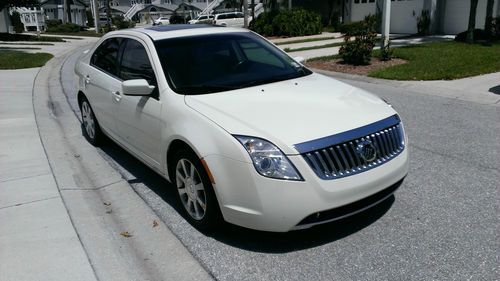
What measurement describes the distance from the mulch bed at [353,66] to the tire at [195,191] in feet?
30.4

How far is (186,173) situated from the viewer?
3.97 meters

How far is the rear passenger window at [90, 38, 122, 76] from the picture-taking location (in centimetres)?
555

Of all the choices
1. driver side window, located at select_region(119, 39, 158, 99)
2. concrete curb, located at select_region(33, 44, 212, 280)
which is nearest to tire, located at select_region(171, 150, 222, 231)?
concrete curb, located at select_region(33, 44, 212, 280)

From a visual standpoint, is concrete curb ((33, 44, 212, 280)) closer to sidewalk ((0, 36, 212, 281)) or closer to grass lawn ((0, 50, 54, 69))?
sidewalk ((0, 36, 212, 281))

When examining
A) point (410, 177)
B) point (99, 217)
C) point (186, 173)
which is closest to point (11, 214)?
point (99, 217)

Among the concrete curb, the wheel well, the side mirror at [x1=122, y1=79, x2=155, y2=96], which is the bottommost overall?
the concrete curb

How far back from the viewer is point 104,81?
221 inches

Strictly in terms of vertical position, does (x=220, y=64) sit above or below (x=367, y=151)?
above

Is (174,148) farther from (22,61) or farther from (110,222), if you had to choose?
(22,61)

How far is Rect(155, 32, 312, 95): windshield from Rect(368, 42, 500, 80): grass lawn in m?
7.16

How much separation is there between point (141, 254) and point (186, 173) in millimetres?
751

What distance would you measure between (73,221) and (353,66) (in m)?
10.8

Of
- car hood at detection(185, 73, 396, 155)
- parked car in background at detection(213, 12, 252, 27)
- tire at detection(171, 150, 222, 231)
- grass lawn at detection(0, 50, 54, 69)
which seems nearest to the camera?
car hood at detection(185, 73, 396, 155)

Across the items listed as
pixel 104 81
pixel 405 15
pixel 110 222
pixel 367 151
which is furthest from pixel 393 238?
pixel 405 15
